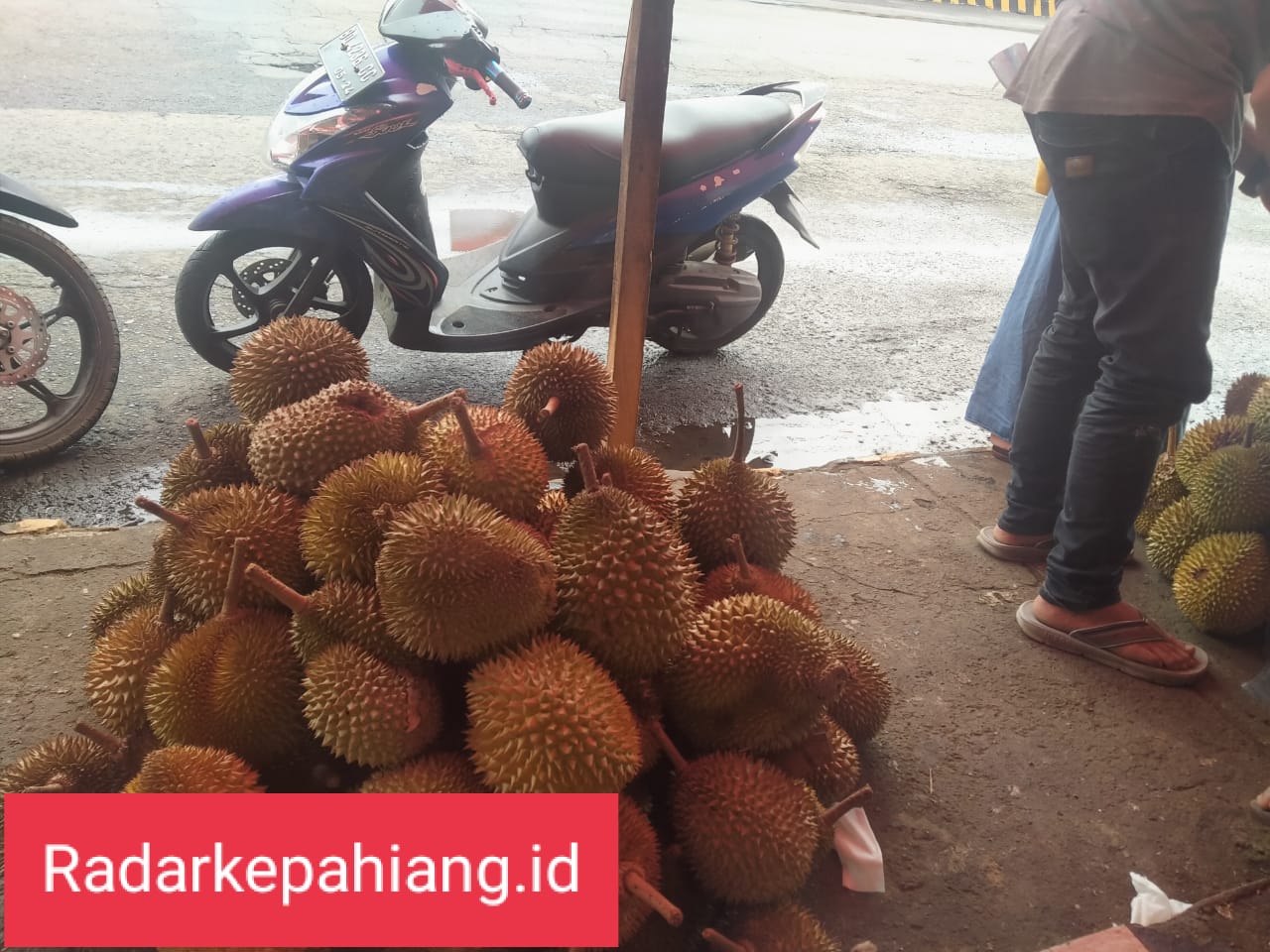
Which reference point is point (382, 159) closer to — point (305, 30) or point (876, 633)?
point (876, 633)

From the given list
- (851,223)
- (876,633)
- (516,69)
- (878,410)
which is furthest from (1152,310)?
(516,69)

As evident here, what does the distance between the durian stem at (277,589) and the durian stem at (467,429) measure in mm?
322

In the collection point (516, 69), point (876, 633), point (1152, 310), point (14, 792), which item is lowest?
point (876, 633)

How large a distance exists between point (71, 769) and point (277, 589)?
438 mm

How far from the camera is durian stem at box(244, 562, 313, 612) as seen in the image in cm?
124

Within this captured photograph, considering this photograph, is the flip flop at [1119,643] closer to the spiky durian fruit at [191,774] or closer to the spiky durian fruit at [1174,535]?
the spiky durian fruit at [1174,535]

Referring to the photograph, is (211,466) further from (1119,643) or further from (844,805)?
(1119,643)

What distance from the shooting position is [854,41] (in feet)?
33.0

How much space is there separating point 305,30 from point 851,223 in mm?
4694

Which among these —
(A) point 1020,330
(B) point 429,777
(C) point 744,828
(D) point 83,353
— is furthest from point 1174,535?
(D) point 83,353

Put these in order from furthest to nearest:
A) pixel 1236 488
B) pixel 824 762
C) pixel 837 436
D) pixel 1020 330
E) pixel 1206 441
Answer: pixel 837 436
pixel 1020 330
pixel 1206 441
pixel 1236 488
pixel 824 762

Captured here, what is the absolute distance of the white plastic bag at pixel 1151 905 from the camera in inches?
58.8

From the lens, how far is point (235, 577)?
4.25ft

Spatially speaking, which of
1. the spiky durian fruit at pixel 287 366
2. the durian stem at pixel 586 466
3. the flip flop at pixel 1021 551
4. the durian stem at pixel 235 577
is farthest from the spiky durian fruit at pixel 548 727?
the flip flop at pixel 1021 551
